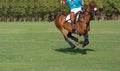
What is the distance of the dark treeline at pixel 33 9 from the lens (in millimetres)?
50656

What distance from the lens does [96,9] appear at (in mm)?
16391

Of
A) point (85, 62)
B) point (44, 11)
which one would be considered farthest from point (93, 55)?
point (44, 11)

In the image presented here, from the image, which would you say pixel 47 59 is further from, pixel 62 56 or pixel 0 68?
pixel 0 68

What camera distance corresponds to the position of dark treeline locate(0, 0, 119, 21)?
5066 cm

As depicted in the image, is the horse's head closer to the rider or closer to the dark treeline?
the rider

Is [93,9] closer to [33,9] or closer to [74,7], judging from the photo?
[74,7]

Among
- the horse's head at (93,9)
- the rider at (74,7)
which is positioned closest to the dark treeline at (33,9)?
the rider at (74,7)

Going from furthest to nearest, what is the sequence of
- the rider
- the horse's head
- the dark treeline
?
the dark treeline < the rider < the horse's head

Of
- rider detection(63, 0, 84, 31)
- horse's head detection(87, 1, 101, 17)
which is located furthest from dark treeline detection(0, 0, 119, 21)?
horse's head detection(87, 1, 101, 17)

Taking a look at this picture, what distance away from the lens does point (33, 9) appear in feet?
168

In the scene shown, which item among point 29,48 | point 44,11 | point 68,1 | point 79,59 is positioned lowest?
point 44,11

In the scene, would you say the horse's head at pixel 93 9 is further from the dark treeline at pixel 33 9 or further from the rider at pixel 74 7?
the dark treeline at pixel 33 9

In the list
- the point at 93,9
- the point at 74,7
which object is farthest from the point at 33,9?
the point at 93,9

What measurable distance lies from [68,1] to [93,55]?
8.15ft
